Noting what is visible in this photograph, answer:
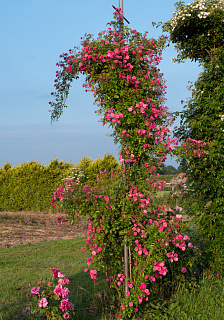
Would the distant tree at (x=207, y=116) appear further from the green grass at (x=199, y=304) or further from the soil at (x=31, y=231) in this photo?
the soil at (x=31, y=231)

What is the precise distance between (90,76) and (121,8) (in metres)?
1.05

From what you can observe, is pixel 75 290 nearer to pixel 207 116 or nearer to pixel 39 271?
pixel 39 271

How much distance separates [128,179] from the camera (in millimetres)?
3973

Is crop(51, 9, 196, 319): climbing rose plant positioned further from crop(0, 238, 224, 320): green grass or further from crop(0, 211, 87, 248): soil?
crop(0, 211, 87, 248): soil

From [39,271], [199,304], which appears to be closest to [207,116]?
[199,304]

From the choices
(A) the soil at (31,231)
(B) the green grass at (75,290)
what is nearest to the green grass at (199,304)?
(B) the green grass at (75,290)

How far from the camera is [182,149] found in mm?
4434

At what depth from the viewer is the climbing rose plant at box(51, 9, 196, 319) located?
3730 millimetres

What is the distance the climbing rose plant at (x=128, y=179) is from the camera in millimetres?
3730

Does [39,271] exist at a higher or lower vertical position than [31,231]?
lower

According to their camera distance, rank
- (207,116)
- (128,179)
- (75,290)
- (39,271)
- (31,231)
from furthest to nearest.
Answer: (31,231)
(39,271)
(207,116)
(75,290)
(128,179)

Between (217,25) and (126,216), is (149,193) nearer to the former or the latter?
(126,216)

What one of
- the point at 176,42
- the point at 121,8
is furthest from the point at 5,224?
the point at 121,8

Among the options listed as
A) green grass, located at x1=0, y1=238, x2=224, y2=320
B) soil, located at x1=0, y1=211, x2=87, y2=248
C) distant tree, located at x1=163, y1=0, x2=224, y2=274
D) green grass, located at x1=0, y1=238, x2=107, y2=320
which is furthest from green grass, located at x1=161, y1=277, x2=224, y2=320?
soil, located at x1=0, y1=211, x2=87, y2=248
